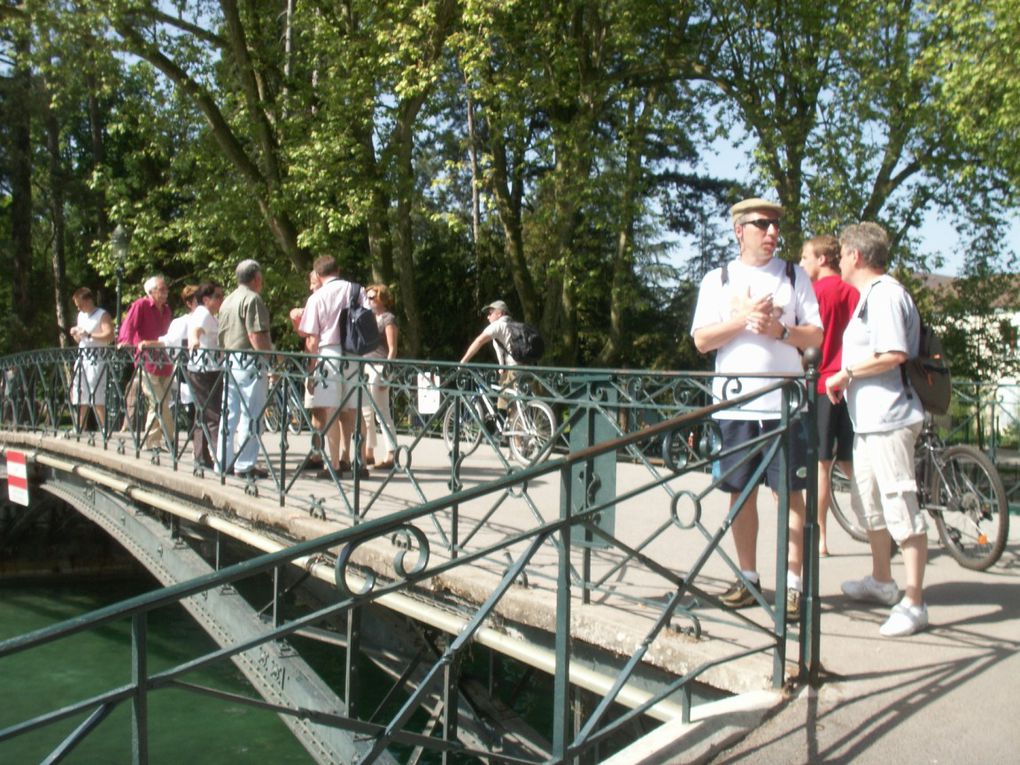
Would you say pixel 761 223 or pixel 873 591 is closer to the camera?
pixel 761 223

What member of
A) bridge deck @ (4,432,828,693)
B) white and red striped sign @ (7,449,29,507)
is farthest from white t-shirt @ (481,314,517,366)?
white and red striped sign @ (7,449,29,507)

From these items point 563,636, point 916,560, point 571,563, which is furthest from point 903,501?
point 563,636

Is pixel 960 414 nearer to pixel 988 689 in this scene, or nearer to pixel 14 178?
pixel 988 689

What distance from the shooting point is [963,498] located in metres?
5.84

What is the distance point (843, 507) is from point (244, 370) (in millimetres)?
4564

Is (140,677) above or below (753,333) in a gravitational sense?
below

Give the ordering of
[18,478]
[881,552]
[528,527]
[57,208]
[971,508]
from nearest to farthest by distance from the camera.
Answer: [881,552], [971,508], [528,527], [18,478], [57,208]

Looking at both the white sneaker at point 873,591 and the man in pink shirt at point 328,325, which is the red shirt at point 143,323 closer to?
the man in pink shirt at point 328,325

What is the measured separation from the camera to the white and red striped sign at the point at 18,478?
11.7m

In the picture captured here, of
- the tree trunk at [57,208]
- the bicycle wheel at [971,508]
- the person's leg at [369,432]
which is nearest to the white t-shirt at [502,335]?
the person's leg at [369,432]

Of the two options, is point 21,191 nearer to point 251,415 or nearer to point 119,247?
point 119,247

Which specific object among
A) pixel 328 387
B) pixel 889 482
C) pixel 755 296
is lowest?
pixel 889 482

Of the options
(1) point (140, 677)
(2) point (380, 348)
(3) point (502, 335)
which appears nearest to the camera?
(1) point (140, 677)

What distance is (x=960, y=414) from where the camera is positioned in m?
9.43
